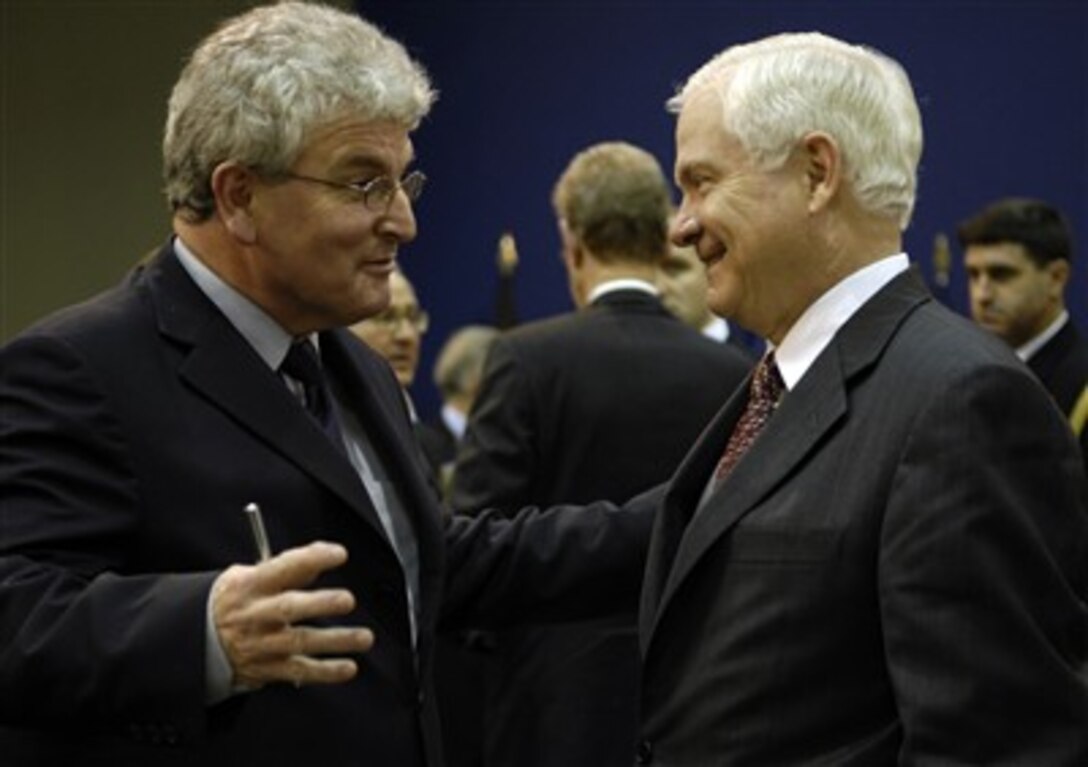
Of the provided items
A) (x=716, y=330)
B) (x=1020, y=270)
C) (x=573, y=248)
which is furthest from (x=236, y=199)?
(x=1020, y=270)

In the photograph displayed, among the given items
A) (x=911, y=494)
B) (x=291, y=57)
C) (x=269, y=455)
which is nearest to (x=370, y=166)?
(x=291, y=57)

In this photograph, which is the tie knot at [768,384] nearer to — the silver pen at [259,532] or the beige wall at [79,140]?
the silver pen at [259,532]

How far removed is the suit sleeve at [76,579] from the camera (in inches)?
84.7

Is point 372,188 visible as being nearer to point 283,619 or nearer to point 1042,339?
point 283,619

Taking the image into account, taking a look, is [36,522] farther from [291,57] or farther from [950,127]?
[950,127]

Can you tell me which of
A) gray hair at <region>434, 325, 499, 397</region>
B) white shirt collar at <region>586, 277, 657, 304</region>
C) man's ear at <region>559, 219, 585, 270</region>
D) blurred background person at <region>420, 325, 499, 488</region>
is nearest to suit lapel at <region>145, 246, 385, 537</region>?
white shirt collar at <region>586, 277, 657, 304</region>

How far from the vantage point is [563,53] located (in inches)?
288

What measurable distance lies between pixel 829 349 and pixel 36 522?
870 mm

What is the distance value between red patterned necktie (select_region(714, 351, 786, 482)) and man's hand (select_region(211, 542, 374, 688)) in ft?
1.83

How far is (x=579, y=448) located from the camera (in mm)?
4059

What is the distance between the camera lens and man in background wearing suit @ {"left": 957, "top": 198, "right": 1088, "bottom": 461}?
219 inches

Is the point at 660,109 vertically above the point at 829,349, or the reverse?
the point at 829,349

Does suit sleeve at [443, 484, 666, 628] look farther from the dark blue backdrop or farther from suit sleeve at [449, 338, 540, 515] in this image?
the dark blue backdrop

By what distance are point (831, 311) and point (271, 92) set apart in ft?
2.21
